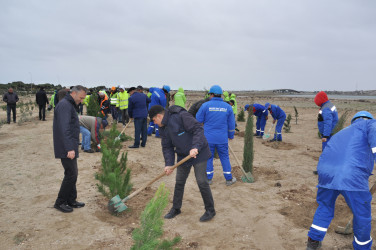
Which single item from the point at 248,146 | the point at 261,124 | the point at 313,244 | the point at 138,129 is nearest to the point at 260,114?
the point at 261,124

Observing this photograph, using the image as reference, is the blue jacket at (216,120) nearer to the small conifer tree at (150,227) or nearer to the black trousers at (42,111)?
the small conifer tree at (150,227)

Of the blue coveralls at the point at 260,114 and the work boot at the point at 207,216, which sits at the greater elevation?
the blue coveralls at the point at 260,114

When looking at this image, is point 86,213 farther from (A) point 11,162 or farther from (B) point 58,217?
(A) point 11,162

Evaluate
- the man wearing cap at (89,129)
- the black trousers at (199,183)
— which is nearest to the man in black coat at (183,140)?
the black trousers at (199,183)

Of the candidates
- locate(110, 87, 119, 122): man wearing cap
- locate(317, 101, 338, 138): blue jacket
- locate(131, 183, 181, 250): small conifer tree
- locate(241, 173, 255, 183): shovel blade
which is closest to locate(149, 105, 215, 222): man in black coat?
locate(131, 183, 181, 250): small conifer tree

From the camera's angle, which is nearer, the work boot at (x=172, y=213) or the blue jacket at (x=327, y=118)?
the work boot at (x=172, y=213)

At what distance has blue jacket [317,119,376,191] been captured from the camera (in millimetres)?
2793

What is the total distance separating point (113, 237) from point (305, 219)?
8.60 ft

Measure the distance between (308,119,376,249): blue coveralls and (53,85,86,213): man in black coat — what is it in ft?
10.2

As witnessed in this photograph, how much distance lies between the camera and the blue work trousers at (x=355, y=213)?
2816 mm

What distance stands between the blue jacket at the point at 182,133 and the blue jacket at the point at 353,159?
5.03 feet

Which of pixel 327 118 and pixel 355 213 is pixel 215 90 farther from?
pixel 355 213

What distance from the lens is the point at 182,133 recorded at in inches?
150

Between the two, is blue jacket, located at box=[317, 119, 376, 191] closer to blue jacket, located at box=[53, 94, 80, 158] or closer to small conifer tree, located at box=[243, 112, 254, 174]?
small conifer tree, located at box=[243, 112, 254, 174]
